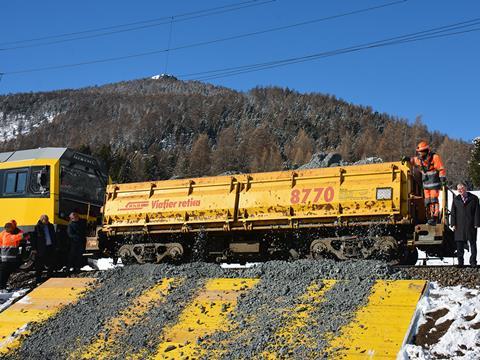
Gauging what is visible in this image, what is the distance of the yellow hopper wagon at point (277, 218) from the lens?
10.5 meters

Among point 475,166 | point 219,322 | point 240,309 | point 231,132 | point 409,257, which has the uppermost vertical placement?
point 231,132

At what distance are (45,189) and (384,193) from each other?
960 cm

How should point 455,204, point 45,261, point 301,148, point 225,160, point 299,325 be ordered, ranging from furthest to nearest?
point 301,148
point 225,160
point 45,261
point 455,204
point 299,325

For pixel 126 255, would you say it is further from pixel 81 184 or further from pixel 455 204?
pixel 455 204

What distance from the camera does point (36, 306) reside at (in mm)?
7805

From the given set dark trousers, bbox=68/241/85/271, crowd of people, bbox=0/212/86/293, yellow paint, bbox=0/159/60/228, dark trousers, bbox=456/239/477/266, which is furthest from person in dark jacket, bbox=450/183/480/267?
yellow paint, bbox=0/159/60/228

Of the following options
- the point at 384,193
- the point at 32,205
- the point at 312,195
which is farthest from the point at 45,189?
the point at 384,193

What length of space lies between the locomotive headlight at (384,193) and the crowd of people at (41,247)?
7093 mm

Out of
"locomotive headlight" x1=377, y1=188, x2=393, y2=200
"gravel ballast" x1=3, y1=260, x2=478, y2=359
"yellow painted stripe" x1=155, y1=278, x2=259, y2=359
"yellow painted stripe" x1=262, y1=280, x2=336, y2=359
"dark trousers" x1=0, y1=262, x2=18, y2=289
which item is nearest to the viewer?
"yellow painted stripe" x1=262, y1=280, x2=336, y2=359

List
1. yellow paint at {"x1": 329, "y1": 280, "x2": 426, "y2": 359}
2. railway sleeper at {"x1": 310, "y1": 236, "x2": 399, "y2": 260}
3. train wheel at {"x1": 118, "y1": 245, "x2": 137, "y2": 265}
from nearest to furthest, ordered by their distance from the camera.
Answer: yellow paint at {"x1": 329, "y1": 280, "x2": 426, "y2": 359} < railway sleeper at {"x1": 310, "y1": 236, "x2": 399, "y2": 260} < train wheel at {"x1": 118, "y1": 245, "x2": 137, "y2": 265}

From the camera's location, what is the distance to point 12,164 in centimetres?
1555

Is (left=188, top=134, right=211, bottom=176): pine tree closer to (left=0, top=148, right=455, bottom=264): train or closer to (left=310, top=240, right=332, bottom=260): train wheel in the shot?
(left=0, top=148, right=455, bottom=264): train

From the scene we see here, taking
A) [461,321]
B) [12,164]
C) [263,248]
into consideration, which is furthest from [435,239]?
[12,164]

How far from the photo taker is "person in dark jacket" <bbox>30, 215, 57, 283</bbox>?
1184cm
